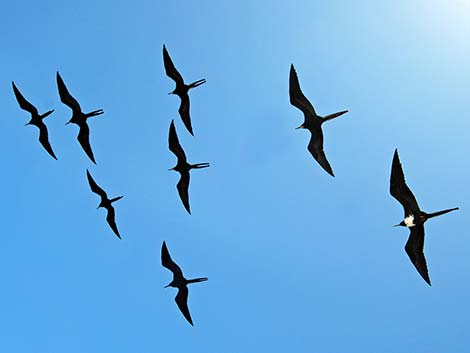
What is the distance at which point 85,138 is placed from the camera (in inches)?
1112

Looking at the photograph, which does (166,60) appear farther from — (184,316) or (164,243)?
(184,316)

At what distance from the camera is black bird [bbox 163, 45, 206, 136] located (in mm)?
25391

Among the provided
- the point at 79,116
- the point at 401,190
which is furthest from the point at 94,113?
the point at 401,190

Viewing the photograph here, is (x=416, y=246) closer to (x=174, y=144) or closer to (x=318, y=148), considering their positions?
(x=318, y=148)

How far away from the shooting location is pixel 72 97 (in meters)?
27.0

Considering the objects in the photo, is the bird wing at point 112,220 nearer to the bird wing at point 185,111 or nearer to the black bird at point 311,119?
the bird wing at point 185,111

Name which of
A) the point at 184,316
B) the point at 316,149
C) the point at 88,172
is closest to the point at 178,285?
the point at 184,316

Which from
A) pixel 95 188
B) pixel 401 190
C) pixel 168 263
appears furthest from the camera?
pixel 95 188

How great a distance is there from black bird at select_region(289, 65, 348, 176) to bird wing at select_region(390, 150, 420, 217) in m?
3.40

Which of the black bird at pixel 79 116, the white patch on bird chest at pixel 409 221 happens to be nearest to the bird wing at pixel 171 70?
the black bird at pixel 79 116

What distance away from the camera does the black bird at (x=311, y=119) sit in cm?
2241

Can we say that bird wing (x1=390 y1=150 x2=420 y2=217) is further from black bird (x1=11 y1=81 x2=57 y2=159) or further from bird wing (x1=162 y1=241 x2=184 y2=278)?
black bird (x1=11 y1=81 x2=57 y2=159)

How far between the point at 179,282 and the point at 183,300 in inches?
40.5

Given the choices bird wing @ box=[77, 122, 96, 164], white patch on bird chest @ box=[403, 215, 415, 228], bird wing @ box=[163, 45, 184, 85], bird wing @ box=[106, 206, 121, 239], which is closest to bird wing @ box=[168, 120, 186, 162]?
bird wing @ box=[163, 45, 184, 85]
